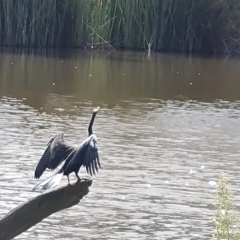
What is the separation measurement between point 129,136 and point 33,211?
6.20 m

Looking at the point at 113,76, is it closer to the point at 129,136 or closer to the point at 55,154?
the point at 129,136

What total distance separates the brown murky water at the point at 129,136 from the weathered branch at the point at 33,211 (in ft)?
5.35

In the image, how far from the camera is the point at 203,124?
11.7 metres

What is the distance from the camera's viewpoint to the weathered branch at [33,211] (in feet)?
13.7

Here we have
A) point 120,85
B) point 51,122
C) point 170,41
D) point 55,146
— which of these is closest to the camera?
point 55,146

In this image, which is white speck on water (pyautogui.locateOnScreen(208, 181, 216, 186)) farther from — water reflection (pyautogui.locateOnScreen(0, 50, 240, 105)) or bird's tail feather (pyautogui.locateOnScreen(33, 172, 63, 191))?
water reflection (pyautogui.locateOnScreen(0, 50, 240, 105))

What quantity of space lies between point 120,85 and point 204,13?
28.8 ft

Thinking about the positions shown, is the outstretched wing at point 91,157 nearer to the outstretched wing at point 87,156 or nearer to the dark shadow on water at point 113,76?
the outstretched wing at point 87,156

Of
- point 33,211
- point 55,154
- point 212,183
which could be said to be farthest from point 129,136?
point 33,211

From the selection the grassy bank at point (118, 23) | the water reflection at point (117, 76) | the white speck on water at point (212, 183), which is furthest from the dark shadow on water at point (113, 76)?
the white speck on water at point (212, 183)

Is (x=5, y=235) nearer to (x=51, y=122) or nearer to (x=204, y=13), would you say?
(x=51, y=122)

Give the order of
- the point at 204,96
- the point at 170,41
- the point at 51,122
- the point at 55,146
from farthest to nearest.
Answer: the point at 170,41 → the point at 204,96 → the point at 51,122 → the point at 55,146

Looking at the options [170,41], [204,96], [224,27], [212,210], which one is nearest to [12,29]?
[170,41]

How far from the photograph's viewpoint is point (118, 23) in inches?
913
